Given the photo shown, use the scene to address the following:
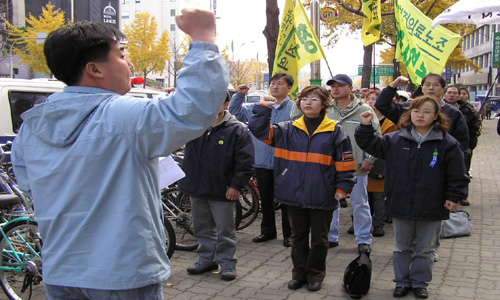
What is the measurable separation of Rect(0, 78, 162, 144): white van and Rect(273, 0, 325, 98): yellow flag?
3977mm

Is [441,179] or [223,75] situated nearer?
[223,75]

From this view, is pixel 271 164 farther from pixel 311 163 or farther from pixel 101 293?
pixel 101 293

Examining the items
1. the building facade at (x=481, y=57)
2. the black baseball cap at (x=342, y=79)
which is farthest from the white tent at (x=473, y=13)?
the building facade at (x=481, y=57)

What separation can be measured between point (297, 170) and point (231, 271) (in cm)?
125

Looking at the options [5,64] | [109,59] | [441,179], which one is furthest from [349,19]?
[5,64]

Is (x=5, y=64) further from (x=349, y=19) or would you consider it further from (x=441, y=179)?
(x=441, y=179)

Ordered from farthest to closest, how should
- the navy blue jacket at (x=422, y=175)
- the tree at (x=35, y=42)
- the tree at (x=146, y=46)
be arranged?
the tree at (x=146, y=46), the tree at (x=35, y=42), the navy blue jacket at (x=422, y=175)

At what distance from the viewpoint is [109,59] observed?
5.90ft

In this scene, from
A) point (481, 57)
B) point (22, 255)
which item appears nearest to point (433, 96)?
point (22, 255)

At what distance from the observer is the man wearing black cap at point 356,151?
553 cm

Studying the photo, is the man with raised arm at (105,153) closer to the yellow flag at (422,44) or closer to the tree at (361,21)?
the yellow flag at (422,44)

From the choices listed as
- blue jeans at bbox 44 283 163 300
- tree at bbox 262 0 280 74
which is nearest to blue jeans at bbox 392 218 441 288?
blue jeans at bbox 44 283 163 300

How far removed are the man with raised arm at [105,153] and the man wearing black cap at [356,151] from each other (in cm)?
403

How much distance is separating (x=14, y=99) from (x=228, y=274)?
512 centimetres
